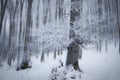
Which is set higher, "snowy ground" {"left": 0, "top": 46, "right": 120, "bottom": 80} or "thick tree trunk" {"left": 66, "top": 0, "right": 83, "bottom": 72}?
"thick tree trunk" {"left": 66, "top": 0, "right": 83, "bottom": 72}

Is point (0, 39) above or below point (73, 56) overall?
above

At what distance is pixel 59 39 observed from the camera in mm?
3969

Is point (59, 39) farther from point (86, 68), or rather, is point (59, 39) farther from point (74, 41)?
point (86, 68)

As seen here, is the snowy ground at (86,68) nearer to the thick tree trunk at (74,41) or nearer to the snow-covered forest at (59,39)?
the snow-covered forest at (59,39)

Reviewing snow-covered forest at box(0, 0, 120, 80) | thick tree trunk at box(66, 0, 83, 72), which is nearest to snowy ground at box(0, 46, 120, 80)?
snow-covered forest at box(0, 0, 120, 80)

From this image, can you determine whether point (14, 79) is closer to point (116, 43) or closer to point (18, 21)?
point (18, 21)

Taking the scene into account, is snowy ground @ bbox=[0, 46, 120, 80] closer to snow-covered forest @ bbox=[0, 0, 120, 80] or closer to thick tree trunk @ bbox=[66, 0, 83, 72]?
snow-covered forest @ bbox=[0, 0, 120, 80]

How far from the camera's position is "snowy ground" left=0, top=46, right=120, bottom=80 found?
407cm

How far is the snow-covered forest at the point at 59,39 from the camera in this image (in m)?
3.96

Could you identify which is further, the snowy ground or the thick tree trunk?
the snowy ground

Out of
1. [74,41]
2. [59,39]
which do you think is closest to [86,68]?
[74,41]

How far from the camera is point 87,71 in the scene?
4.14 m

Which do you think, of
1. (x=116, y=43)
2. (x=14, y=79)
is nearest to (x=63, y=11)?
(x=116, y=43)

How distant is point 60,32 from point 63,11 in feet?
1.82
